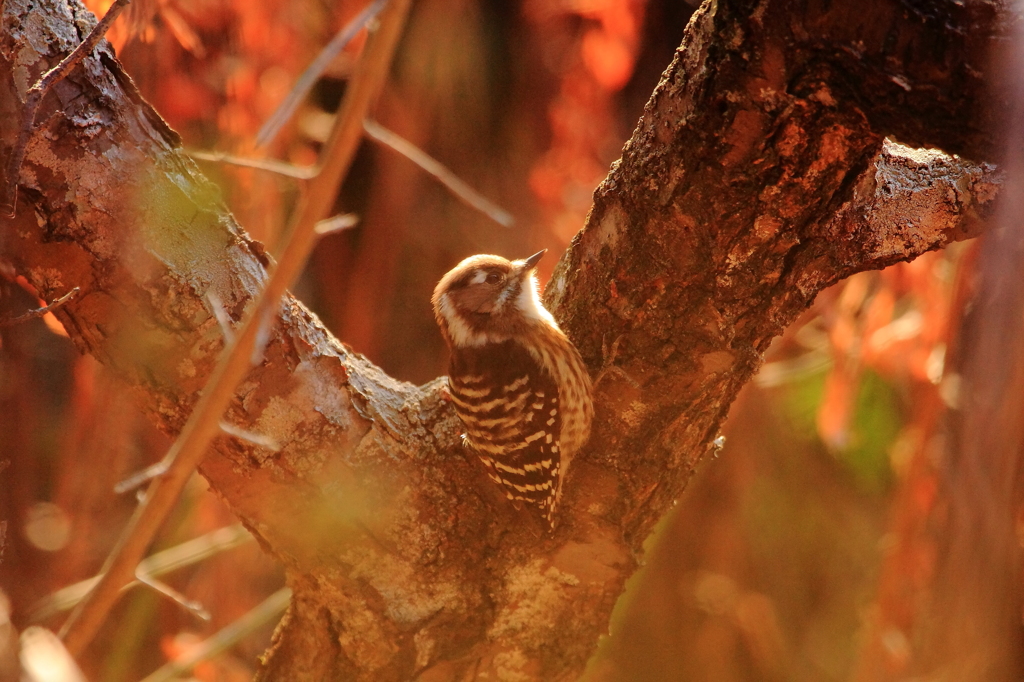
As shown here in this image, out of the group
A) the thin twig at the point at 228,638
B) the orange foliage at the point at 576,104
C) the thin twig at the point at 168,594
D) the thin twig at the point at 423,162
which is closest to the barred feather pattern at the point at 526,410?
the thin twig at the point at 423,162

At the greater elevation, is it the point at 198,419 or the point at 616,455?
the point at 198,419

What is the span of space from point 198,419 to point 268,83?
3723mm

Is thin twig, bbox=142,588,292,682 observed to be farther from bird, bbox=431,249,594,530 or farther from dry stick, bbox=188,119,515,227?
dry stick, bbox=188,119,515,227

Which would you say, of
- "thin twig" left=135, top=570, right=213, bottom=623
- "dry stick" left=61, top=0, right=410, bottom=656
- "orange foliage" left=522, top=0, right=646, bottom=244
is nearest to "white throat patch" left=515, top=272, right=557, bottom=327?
"thin twig" left=135, top=570, right=213, bottom=623

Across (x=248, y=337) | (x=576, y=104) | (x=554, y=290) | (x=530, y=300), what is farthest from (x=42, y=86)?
(x=576, y=104)

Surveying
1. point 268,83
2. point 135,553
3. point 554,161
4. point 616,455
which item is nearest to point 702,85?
point 616,455

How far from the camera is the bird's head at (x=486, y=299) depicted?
3.03 m

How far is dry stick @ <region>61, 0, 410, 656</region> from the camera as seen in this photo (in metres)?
1.07

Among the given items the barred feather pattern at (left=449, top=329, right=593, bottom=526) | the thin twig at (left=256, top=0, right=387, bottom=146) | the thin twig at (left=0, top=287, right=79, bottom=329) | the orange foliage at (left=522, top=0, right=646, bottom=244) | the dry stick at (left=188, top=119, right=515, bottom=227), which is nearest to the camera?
the thin twig at (left=256, top=0, right=387, bottom=146)

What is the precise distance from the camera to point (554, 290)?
247cm

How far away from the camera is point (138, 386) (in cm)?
207

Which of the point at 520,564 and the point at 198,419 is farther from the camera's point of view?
the point at 520,564

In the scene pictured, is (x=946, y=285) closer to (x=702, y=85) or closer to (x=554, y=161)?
(x=702, y=85)

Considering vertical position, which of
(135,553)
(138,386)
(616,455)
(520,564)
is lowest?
(520,564)
